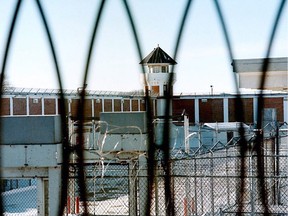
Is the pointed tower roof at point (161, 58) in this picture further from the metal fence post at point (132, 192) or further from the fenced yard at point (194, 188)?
the metal fence post at point (132, 192)

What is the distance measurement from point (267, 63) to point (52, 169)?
361 centimetres

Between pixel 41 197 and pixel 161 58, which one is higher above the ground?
pixel 161 58

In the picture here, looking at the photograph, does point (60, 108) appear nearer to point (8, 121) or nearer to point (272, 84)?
point (272, 84)

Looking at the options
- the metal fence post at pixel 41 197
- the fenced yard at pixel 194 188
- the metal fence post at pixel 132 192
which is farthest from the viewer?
the metal fence post at pixel 41 197

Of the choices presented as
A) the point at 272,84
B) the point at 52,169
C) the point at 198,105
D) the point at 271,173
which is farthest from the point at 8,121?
the point at 198,105

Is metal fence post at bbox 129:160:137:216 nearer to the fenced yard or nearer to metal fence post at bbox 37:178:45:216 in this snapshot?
the fenced yard

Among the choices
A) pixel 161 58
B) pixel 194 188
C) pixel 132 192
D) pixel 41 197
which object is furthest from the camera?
pixel 194 188

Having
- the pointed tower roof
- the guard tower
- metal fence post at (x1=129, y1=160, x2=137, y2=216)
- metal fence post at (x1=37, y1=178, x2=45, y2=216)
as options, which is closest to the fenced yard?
metal fence post at (x1=129, y1=160, x2=137, y2=216)

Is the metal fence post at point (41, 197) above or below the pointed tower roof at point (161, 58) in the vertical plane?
below

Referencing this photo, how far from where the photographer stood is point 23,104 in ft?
40.0

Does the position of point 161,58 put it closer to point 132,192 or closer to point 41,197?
point 41,197

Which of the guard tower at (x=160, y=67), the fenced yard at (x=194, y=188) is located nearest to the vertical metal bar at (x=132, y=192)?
the fenced yard at (x=194, y=188)

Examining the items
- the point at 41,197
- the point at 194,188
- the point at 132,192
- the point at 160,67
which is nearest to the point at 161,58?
the point at 160,67

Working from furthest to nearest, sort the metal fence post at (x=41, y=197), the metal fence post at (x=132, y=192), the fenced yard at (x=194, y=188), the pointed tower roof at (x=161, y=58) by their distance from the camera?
the metal fence post at (x=41, y=197) → the metal fence post at (x=132, y=192) → the fenced yard at (x=194, y=188) → the pointed tower roof at (x=161, y=58)
